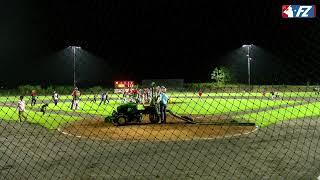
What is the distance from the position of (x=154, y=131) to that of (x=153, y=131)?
0.05 metres

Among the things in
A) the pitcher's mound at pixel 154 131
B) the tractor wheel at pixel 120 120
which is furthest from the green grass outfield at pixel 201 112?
the tractor wheel at pixel 120 120

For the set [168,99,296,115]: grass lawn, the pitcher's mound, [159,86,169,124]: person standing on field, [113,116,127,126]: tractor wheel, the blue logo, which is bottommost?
[168,99,296,115]: grass lawn

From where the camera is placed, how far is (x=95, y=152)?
1387cm

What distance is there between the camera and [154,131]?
19.1m

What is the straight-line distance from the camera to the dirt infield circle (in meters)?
17.4

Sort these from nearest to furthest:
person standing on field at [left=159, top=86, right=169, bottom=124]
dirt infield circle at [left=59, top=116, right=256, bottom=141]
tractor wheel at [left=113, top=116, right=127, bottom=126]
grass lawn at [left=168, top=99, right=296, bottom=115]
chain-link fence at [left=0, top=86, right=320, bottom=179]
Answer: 1. chain-link fence at [left=0, top=86, right=320, bottom=179]
2. dirt infield circle at [left=59, top=116, right=256, bottom=141]
3. person standing on field at [left=159, top=86, right=169, bottom=124]
4. tractor wheel at [left=113, top=116, right=127, bottom=126]
5. grass lawn at [left=168, top=99, right=296, bottom=115]

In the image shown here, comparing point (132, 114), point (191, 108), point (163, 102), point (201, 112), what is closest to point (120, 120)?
point (132, 114)

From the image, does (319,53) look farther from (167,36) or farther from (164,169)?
(164,169)

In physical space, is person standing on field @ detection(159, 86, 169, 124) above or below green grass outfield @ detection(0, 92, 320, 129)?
above

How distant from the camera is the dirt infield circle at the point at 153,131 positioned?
17.4 m

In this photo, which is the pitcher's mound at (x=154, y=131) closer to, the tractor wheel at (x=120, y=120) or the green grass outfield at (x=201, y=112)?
the tractor wheel at (x=120, y=120)

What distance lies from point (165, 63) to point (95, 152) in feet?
246

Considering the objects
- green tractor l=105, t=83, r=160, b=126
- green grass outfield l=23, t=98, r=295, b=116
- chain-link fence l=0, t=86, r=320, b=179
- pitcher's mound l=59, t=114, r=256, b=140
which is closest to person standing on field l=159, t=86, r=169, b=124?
chain-link fence l=0, t=86, r=320, b=179

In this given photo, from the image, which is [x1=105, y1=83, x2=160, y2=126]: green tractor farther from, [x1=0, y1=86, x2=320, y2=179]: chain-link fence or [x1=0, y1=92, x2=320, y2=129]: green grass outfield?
[x1=0, y1=92, x2=320, y2=129]: green grass outfield
